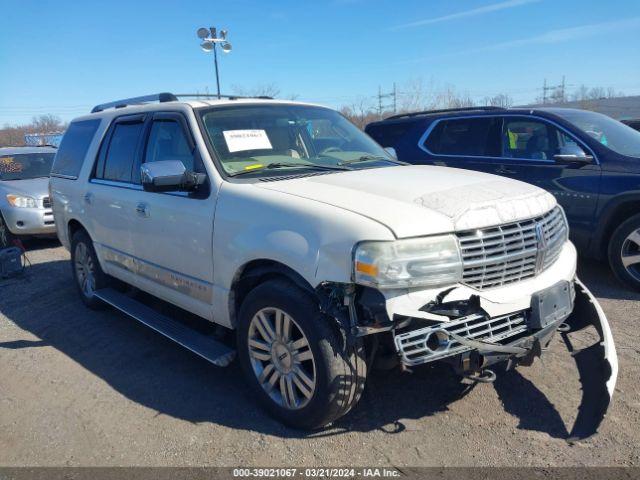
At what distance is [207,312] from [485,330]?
1.93 meters

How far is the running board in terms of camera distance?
11.5ft

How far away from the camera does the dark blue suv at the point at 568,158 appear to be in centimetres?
542

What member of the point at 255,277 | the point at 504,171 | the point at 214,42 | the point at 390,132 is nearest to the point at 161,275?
the point at 255,277

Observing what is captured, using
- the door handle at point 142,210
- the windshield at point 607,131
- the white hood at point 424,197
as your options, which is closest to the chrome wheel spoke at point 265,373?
the white hood at point 424,197

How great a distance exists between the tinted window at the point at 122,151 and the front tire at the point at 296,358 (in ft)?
6.83

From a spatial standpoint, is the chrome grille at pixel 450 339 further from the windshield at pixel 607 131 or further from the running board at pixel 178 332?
the windshield at pixel 607 131

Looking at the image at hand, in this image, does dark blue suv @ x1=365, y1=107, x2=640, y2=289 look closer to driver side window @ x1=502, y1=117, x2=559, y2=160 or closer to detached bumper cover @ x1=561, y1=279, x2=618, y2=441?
driver side window @ x1=502, y1=117, x2=559, y2=160

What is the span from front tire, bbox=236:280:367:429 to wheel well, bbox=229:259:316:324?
0.06m

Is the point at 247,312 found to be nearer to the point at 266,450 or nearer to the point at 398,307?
the point at 266,450

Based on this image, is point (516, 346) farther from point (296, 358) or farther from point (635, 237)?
point (635, 237)

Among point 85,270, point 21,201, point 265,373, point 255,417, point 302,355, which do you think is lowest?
point 255,417

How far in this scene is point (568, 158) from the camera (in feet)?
18.6

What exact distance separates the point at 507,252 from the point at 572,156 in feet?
10.9

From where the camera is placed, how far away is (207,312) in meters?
3.75
